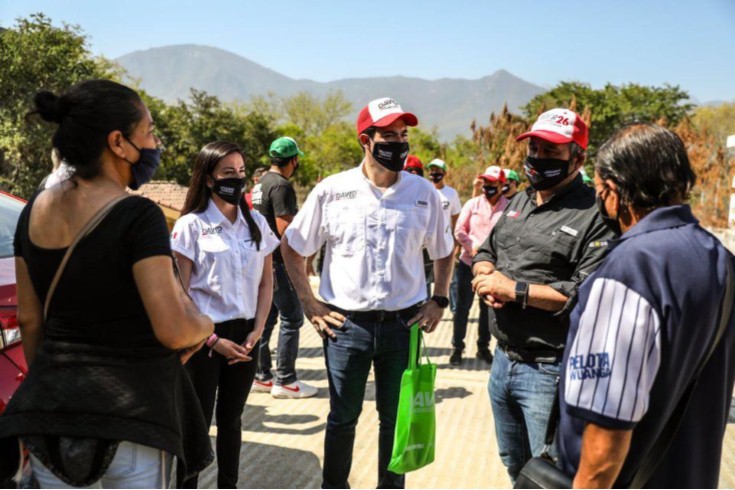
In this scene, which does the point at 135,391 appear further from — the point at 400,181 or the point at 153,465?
the point at 400,181

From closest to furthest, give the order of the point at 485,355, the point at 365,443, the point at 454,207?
the point at 365,443
the point at 485,355
the point at 454,207

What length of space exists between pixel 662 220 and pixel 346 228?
76.9 inches

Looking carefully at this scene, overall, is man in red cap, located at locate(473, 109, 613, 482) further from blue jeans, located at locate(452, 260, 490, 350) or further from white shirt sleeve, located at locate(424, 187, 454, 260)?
blue jeans, located at locate(452, 260, 490, 350)

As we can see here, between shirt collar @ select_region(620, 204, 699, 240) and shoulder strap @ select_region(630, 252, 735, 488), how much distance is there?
0.17 metres

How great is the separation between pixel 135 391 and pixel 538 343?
5.74 ft

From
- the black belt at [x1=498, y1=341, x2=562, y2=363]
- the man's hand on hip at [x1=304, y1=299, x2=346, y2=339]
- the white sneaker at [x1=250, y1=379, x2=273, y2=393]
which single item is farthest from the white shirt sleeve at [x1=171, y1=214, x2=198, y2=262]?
→ the white sneaker at [x1=250, y1=379, x2=273, y2=393]

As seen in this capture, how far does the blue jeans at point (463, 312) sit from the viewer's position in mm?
7160

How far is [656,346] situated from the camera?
1.76m

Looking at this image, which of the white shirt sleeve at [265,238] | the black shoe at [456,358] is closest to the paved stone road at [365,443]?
the black shoe at [456,358]

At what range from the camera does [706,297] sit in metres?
1.79

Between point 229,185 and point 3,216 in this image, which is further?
point 3,216

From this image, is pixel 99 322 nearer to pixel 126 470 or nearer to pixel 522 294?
pixel 126 470

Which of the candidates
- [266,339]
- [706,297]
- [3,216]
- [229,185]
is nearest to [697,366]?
[706,297]

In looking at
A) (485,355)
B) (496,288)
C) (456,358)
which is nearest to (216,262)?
(496,288)
